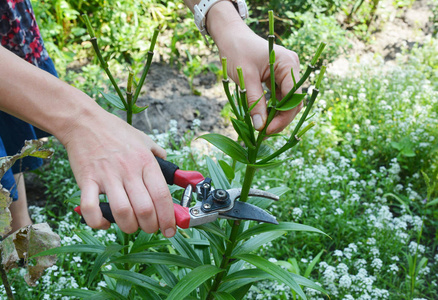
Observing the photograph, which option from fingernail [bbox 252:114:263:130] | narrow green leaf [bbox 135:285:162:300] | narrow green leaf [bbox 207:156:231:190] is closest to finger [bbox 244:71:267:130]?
fingernail [bbox 252:114:263:130]

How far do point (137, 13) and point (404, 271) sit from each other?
332 cm

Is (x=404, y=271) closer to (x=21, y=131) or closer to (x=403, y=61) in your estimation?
(x=21, y=131)

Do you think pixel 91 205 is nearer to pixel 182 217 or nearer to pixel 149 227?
pixel 149 227

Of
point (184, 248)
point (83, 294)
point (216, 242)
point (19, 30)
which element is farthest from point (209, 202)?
point (19, 30)

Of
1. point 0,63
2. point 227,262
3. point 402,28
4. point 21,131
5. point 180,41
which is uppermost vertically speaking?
point 402,28

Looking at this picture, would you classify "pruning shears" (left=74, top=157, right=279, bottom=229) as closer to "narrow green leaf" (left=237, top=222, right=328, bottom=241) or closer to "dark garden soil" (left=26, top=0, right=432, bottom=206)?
"narrow green leaf" (left=237, top=222, right=328, bottom=241)

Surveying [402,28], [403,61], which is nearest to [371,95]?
[403,61]

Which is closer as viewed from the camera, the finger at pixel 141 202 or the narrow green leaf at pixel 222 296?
the finger at pixel 141 202

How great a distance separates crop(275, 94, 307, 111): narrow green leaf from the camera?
3.64 ft

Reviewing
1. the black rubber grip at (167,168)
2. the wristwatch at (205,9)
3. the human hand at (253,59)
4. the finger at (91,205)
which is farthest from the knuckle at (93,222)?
the wristwatch at (205,9)

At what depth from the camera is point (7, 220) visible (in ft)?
3.88

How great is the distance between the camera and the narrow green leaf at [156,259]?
53.6 inches

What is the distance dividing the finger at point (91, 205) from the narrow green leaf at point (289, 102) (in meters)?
0.52

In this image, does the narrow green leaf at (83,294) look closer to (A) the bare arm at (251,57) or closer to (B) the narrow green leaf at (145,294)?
(B) the narrow green leaf at (145,294)
